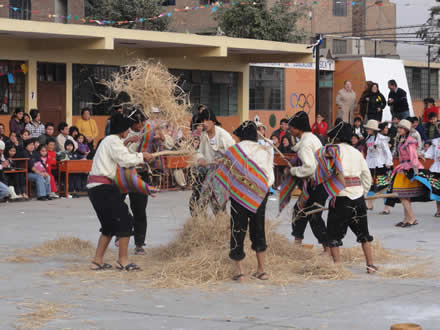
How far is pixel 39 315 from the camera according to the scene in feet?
22.4

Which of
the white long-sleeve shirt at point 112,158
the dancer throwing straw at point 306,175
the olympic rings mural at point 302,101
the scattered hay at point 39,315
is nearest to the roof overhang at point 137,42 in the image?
the olympic rings mural at point 302,101

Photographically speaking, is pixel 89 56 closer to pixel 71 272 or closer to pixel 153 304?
pixel 71 272

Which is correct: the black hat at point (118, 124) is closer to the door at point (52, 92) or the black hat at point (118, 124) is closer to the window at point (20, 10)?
the door at point (52, 92)

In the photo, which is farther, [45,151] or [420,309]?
[45,151]

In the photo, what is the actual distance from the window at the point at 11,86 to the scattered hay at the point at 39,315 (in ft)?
48.5

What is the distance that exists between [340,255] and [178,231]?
1975mm

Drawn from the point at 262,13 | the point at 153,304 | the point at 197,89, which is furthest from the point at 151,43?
the point at 262,13

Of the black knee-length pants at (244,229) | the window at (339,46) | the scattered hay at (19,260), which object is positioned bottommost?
the scattered hay at (19,260)

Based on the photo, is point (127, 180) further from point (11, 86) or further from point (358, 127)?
point (358, 127)

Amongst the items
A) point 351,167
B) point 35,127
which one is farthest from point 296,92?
point 351,167

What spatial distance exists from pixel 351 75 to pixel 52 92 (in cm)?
1415

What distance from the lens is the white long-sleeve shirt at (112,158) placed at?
28.9 ft

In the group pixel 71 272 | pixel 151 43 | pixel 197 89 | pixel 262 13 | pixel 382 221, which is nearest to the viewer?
pixel 71 272

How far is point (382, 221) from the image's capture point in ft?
47.2
